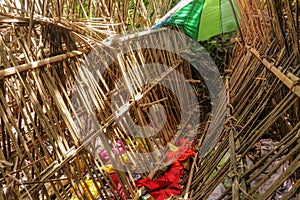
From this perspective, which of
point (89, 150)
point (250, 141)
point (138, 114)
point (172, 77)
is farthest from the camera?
point (172, 77)

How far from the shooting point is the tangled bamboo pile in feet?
3.90

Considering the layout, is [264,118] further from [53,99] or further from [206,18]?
[206,18]

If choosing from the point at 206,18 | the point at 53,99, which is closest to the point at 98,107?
the point at 53,99

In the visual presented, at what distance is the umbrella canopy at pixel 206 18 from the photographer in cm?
327

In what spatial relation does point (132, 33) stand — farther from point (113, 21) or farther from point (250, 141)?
point (250, 141)

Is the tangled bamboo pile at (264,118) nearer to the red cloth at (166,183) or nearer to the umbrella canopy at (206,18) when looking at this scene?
the red cloth at (166,183)

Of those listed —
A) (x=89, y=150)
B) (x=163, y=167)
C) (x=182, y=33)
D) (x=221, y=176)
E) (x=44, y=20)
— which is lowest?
(x=163, y=167)

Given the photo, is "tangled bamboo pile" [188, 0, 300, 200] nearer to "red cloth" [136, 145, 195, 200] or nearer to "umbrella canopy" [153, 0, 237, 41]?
"red cloth" [136, 145, 195, 200]

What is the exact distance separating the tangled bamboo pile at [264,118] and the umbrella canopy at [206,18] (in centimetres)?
28

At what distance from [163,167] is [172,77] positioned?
0.97 meters

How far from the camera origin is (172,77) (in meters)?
3.09

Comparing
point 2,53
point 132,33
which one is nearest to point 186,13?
point 132,33

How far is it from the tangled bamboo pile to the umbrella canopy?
0.93ft

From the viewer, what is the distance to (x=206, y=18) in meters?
3.38
